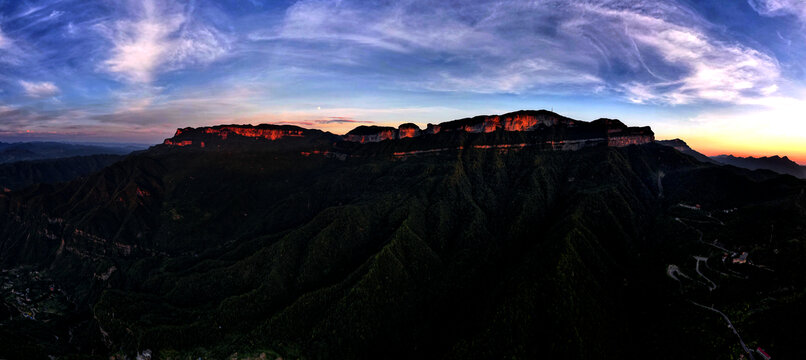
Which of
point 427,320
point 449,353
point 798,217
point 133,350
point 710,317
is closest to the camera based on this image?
point 710,317

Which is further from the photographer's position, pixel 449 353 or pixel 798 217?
pixel 798 217

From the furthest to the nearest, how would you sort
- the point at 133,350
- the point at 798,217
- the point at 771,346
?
the point at 133,350
the point at 798,217
the point at 771,346

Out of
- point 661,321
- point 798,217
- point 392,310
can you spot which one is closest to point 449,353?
point 392,310

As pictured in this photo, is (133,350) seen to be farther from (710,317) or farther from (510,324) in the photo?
(710,317)

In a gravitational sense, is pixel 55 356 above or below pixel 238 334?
below

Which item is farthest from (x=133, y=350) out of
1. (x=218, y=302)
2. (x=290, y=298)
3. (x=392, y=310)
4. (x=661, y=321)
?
(x=661, y=321)

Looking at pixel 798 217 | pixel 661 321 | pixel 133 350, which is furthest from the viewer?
pixel 133 350

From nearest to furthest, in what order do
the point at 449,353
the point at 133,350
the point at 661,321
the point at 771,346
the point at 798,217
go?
the point at 771,346 < the point at 661,321 < the point at 449,353 < the point at 798,217 < the point at 133,350

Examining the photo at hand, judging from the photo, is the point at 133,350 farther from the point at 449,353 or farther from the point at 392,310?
the point at 449,353

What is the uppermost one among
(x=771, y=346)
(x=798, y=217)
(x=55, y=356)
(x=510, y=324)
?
(x=798, y=217)
